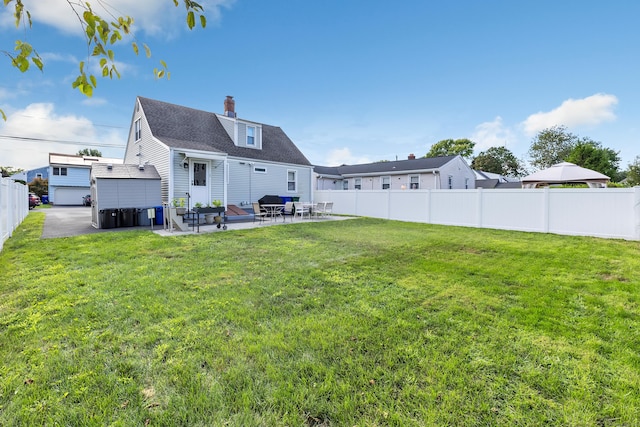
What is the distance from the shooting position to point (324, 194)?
20.1m

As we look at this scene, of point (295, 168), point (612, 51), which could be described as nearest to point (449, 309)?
point (295, 168)

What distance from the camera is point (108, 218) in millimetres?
10773

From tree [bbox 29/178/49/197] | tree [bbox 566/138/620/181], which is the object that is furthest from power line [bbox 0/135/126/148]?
tree [bbox 566/138/620/181]

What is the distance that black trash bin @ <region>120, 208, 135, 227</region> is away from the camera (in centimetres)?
1111

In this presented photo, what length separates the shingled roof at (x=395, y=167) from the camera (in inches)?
944

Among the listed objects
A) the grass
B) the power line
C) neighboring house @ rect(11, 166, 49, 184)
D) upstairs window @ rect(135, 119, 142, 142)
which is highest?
the power line

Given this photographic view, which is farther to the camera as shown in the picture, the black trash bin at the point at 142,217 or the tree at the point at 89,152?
the tree at the point at 89,152

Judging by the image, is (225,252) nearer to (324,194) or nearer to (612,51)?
(324,194)

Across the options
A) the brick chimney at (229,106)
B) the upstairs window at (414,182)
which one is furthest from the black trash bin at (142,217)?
the upstairs window at (414,182)

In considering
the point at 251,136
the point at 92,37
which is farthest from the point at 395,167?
the point at 92,37

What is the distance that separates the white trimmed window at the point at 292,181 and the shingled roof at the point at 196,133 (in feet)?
2.38

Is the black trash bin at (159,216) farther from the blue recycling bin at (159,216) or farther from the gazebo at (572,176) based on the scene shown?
the gazebo at (572,176)

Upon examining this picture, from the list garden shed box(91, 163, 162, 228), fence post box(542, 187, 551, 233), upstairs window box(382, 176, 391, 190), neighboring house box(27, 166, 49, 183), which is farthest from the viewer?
neighboring house box(27, 166, 49, 183)

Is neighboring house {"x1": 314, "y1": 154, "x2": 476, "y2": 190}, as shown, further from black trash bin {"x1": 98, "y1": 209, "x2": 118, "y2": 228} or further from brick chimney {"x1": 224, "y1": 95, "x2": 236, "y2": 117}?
black trash bin {"x1": 98, "y1": 209, "x2": 118, "y2": 228}
